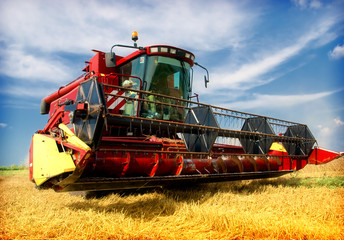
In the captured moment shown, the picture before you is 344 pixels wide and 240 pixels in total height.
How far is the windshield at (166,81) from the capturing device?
194 inches

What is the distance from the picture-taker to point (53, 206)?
3.49 metres

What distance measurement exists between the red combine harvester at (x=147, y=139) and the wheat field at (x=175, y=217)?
1.06 ft

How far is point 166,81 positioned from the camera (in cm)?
529

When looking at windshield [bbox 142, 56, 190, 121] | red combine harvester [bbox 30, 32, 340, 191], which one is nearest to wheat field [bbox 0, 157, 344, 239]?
red combine harvester [bbox 30, 32, 340, 191]

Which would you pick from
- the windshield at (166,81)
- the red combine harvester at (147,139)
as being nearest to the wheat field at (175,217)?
the red combine harvester at (147,139)

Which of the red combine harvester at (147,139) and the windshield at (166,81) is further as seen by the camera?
the windshield at (166,81)

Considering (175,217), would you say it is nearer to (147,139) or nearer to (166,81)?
(147,139)

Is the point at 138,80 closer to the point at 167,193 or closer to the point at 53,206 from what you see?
the point at 167,193

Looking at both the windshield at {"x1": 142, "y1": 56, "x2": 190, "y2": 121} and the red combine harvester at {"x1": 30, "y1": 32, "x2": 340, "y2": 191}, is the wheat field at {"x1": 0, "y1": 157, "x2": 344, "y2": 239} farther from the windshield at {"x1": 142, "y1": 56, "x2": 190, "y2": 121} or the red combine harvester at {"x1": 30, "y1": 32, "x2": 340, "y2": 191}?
the windshield at {"x1": 142, "y1": 56, "x2": 190, "y2": 121}

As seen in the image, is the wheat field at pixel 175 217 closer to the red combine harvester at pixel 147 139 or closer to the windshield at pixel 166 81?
the red combine harvester at pixel 147 139

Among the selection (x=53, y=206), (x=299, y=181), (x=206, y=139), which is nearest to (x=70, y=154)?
(x=53, y=206)

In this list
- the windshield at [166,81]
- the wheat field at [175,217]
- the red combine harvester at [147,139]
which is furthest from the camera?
the windshield at [166,81]

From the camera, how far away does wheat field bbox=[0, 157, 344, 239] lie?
98.5 inches

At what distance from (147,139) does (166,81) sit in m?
1.54
